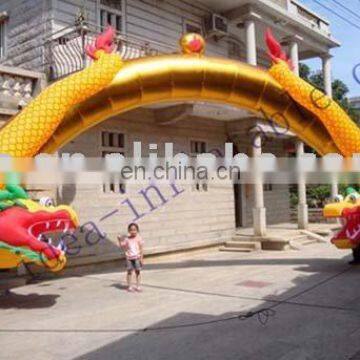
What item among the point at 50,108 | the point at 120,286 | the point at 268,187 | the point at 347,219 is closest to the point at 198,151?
the point at 268,187

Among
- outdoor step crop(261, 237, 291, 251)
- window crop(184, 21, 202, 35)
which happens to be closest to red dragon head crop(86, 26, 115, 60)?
window crop(184, 21, 202, 35)

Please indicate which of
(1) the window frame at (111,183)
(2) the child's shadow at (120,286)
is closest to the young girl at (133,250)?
(2) the child's shadow at (120,286)

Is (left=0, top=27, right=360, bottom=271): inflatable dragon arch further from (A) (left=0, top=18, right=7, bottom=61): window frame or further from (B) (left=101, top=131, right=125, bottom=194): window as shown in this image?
(A) (left=0, top=18, right=7, bottom=61): window frame

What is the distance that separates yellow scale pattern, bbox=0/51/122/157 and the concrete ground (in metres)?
2.52

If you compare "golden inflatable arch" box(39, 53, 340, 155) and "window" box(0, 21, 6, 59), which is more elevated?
"window" box(0, 21, 6, 59)

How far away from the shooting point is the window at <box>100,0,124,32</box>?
1387 cm

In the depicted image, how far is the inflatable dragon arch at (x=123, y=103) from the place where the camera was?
297 inches

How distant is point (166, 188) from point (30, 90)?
4.97 meters

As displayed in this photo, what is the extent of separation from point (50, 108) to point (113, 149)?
567cm

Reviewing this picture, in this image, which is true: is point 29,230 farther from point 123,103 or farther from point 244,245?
point 244,245

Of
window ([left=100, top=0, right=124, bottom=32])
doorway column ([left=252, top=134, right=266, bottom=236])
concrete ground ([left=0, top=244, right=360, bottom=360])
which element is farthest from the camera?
doorway column ([left=252, top=134, right=266, bottom=236])

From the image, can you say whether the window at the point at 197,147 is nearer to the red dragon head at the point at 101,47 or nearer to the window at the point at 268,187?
the window at the point at 268,187

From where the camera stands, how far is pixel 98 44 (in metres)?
8.74

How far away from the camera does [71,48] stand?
39.6 ft
